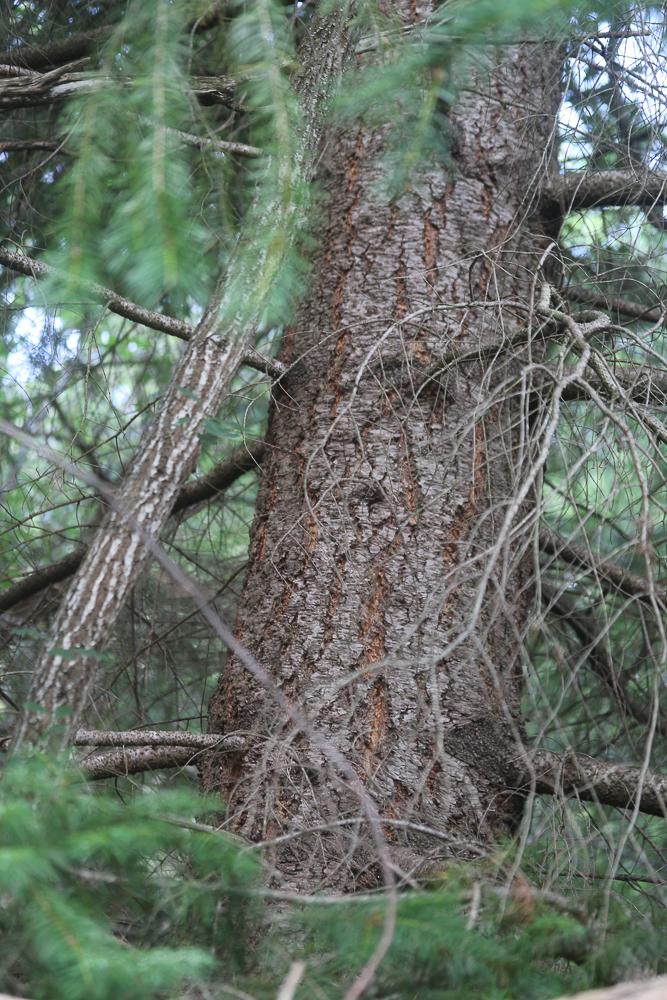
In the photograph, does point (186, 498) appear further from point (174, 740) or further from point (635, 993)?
point (635, 993)

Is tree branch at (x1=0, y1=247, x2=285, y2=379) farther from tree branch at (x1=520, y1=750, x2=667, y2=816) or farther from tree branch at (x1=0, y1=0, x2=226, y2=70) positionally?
tree branch at (x1=520, y1=750, x2=667, y2=816)

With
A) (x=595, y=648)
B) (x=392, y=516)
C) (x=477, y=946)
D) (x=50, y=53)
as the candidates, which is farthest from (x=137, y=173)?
(x=595, y=648)

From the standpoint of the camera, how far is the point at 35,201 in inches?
139

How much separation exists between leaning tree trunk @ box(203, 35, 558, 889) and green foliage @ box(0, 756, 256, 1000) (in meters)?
0.45

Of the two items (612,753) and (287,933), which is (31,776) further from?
(612,753)

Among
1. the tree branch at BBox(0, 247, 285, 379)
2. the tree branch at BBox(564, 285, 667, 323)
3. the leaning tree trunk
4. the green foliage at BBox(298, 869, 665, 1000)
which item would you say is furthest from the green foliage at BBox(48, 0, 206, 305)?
the tree branch at BBox(564, 285, 667, 323)

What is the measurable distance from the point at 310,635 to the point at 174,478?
25.5 inches

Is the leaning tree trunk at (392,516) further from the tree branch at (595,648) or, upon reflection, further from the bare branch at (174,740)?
the tree branch at (595,648)

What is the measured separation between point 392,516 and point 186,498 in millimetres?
983

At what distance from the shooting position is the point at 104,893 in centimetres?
156

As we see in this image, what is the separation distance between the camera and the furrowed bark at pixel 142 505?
196cm

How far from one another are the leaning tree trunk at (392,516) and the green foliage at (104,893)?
1.46 ft

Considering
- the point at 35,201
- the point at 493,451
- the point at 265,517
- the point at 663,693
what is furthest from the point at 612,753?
the point at 35,201

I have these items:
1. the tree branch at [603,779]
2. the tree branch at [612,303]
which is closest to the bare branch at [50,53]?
the tree branch at [612,303]
